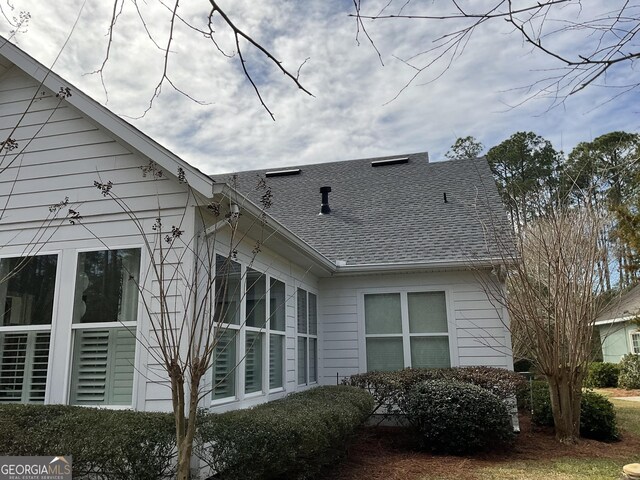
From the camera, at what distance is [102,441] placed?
4.06m

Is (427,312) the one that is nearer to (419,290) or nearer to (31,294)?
(419,290)

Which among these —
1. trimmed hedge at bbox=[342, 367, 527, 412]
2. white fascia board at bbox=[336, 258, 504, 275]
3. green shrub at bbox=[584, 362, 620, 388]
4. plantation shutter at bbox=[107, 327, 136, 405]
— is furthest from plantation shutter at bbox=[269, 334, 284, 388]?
green shrub at bbox=[584, 362, 620, 388]

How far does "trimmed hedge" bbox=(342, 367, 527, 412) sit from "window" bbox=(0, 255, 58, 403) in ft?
15.7

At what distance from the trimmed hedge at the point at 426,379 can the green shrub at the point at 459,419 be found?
50cm

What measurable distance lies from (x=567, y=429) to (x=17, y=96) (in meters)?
8.76

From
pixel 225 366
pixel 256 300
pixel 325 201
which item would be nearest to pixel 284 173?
pixel 325 201

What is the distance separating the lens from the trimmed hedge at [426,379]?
25.4 feet

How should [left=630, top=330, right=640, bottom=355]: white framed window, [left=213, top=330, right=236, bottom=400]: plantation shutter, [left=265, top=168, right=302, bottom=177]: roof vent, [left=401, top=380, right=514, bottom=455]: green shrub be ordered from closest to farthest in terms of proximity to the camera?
[left=213, top=330, right=236, bottom=400]: plantation shutter
[left=401, top=380, right=514, bottom=455]: green shrub
[left=265, top=168, right=302, bottom=177]: roof vent
[left=630, top=330, right=640, bottom=355]: white framed window

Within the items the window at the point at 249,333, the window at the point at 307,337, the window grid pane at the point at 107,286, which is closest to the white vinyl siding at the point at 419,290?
the window at the point at 307,337

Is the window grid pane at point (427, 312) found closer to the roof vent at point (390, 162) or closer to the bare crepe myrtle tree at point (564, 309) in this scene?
the bare crepe myrtle tree at point (564, 309)

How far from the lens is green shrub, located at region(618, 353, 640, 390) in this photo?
16.1m

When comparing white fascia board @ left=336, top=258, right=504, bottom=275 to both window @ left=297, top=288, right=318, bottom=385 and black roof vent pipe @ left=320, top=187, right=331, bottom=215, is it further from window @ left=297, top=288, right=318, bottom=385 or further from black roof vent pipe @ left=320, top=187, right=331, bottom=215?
black roof vent pipe @ left=320, top=187, right=331, bottom=215

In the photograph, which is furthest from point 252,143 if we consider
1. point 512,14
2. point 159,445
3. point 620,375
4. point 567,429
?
point 620,375

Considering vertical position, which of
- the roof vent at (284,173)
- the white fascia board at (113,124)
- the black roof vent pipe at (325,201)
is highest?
the roof vent at (284,173)
